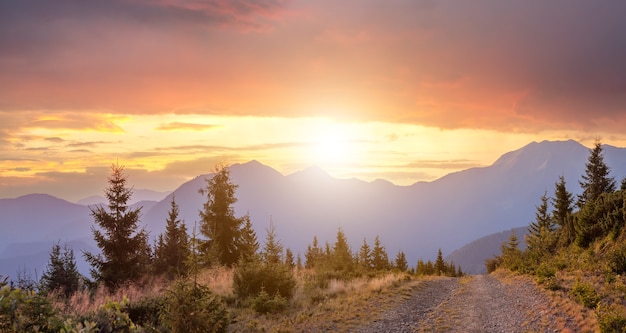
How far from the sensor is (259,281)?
17562 millimetres

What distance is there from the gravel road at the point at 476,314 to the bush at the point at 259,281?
4.85 meters

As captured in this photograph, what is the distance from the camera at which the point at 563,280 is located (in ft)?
65.1

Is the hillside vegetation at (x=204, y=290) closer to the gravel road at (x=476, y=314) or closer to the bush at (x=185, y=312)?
the bush at (x=185, y=312)

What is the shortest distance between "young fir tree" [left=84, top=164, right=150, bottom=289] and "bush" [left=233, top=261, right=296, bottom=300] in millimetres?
8716

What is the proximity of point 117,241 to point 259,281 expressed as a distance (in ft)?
34.0

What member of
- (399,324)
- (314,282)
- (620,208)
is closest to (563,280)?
(620,208)

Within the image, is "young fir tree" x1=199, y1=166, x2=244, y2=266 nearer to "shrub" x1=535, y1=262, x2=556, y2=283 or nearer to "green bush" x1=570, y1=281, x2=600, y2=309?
"shrub" x1=535, y1=262, x2=556, y2=283

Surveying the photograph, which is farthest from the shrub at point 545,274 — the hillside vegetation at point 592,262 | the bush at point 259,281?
the bush at point 259,281

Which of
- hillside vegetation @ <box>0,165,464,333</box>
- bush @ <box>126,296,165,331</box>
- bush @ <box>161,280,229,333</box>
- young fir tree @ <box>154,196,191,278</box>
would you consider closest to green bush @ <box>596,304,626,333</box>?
hillside vegetation @ <box>0,165,464,333</box>

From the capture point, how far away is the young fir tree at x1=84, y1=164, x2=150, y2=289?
72.8 ft

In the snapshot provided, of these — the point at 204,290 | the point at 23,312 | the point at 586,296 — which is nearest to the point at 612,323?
the point at 586,296

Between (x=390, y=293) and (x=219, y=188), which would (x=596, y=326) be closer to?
(x=390, y=293)

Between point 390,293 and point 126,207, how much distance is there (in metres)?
16.2

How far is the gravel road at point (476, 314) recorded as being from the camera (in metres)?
13.9
